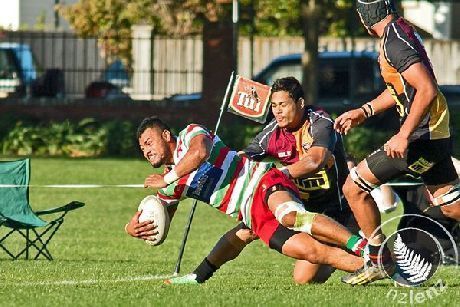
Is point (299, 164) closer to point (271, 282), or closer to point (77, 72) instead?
point (271, 282)

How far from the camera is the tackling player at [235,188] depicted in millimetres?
10578

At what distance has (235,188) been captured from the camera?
11.0 meters

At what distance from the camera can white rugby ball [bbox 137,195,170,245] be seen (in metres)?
11.1

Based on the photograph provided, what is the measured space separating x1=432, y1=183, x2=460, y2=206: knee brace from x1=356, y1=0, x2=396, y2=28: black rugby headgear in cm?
131

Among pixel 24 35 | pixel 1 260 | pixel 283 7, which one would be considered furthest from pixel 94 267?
pixel 283 7

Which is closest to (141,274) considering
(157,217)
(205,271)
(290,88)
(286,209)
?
(205,271)

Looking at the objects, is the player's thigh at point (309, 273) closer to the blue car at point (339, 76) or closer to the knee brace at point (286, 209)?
the knee brace at point (286, 209)

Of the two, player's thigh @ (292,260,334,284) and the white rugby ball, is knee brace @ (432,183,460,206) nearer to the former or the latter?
player's thigh @ (292,260,334,284)

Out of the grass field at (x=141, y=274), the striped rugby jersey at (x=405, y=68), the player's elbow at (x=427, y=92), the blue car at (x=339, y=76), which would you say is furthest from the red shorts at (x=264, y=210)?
the blue car at (x=339, y=76)

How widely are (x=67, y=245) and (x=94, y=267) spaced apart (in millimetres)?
3317

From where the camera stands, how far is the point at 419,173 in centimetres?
1086

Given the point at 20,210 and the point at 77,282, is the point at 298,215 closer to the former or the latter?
the point at 77,282

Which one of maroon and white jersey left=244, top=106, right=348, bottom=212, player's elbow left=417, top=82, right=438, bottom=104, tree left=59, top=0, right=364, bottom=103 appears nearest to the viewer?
player's elbow left=417, top=82, right=438, bottom=104

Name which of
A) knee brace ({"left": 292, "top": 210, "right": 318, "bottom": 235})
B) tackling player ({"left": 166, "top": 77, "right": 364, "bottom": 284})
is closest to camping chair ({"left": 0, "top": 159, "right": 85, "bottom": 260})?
tackling player ({"left": 166, "top": 77, "right": 364, "bottom": 284})
